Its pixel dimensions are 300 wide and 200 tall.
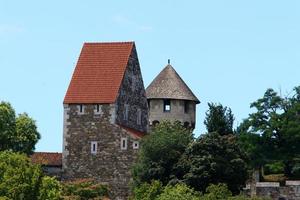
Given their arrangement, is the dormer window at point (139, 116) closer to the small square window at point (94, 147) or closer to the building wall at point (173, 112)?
the building wall at point (173, 112)

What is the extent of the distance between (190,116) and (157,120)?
2362 millimetres

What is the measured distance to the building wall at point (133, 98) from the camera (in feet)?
274

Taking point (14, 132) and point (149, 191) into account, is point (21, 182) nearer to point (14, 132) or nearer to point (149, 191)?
point (149, 191)

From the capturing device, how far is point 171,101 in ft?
291

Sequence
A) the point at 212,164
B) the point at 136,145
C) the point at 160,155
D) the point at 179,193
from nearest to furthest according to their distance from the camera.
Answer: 1. the point at 179,193
2. the point at 212,164
3. the point at 160,155
4. the point at 136,145

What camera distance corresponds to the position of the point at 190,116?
8938cm

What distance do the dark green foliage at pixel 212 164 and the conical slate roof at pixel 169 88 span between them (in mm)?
13783

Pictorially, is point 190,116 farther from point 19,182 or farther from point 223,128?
point 19,182

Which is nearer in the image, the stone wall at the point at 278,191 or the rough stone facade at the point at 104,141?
the stone wall at the point at 278,191

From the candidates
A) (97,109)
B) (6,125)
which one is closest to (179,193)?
(97,109)

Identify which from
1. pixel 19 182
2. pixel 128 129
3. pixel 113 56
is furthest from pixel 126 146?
pixel 19 182

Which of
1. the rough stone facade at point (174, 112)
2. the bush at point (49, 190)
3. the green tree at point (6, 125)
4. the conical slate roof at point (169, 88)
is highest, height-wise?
the conical slate roof at point (169, 88)

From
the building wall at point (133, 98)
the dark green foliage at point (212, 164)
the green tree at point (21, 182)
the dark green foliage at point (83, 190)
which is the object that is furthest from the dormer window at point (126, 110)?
the green tree at point (21, 182)

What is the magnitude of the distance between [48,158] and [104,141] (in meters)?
4.78
